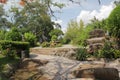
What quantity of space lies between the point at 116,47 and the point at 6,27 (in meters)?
31.3

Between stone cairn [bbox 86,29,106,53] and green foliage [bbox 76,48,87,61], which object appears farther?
stone cairn [bbox 86,29,106,53]

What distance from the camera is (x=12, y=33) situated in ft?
80.0

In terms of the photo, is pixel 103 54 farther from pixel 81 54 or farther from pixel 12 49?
pixel 12 49

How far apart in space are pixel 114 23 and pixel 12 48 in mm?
7733

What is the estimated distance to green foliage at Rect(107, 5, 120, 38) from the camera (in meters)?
20.6

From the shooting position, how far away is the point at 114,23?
20781 millimetres

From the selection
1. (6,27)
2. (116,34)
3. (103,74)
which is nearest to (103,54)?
(116,34)

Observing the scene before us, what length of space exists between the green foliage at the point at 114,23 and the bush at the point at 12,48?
Result: 6551 mm

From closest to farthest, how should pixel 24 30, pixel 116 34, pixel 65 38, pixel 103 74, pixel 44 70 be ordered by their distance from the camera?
pixel 103 74
pixel 44 70
pixel 116 34
pixel 65 38
pixel 24 30

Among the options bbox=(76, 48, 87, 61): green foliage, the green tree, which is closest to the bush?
bbox=(76, 48, 87, 61): green foliage

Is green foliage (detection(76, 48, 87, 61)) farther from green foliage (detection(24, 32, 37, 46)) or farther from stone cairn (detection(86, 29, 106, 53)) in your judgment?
green foliage (detection(24, 32, 37, 46))

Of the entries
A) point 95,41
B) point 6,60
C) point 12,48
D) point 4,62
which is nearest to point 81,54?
point 95,41

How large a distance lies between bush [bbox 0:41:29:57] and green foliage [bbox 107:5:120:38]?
655cm

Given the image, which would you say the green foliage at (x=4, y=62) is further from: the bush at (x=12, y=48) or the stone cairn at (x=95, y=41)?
the stone cairn at (x=95, y=41)
